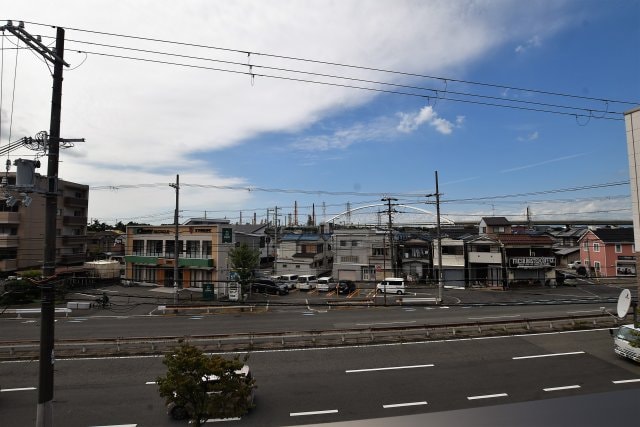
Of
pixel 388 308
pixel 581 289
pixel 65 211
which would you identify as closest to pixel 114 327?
pixel 388 308

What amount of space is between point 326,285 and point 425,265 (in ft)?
51.4

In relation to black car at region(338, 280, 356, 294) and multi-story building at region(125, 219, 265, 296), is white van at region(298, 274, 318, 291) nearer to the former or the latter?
black car at region(338, 280, 356, 294)

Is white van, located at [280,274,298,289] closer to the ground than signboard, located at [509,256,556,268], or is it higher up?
closer to the ground

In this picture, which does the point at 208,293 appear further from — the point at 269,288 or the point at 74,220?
the point at 74,220

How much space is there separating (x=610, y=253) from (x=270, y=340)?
54.6m

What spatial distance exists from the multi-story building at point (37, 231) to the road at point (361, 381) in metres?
28.1

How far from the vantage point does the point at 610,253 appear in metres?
51.6

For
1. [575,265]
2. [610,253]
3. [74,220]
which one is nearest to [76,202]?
[74,220]

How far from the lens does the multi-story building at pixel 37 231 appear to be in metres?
39.8

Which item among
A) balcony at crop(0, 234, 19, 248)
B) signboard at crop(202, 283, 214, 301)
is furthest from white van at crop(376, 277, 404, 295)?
balcony at crop(0, 234, 19, 248)

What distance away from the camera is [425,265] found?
49.3 m

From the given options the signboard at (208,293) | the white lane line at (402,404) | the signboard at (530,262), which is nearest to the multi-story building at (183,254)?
the signboard at (208,293)

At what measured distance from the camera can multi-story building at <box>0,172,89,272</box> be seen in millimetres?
39750

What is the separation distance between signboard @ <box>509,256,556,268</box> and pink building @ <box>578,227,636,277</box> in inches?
532
